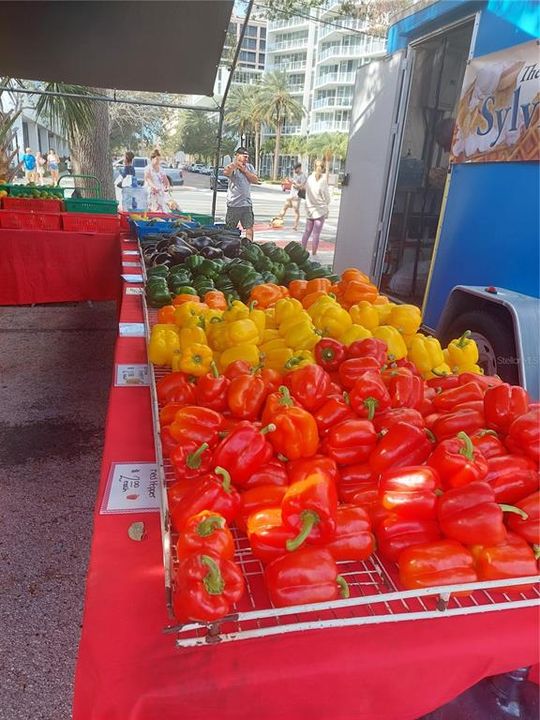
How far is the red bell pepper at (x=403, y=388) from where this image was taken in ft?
5.79

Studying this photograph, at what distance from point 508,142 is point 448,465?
4.04 m

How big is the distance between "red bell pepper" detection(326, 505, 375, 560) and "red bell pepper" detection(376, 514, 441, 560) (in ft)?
0.12

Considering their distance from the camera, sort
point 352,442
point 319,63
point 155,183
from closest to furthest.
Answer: point 352,442 → point 155,183 → point 319,63

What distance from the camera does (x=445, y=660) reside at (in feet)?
3.53

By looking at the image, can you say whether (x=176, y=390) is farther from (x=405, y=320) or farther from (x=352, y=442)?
(x=405, y=320)

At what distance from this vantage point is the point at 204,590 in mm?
1011

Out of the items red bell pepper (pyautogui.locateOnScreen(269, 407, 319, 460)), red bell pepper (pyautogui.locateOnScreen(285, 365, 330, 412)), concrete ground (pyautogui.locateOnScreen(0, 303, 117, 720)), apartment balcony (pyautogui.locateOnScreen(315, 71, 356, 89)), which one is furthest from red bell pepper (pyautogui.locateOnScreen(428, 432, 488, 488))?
apartment balcony (pyautogui.locateOnScreen(315, 71, 356, 89))

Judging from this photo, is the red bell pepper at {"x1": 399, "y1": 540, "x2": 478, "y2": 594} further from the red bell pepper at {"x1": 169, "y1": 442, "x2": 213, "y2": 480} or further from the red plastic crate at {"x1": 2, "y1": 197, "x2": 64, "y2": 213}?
the red plastic crate at {"x1": 2, "y1": 197, "x2": 64, "y2": 213}

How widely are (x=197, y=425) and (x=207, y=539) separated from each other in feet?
1.63

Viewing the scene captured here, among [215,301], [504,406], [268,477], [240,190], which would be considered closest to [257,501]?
[268,477]

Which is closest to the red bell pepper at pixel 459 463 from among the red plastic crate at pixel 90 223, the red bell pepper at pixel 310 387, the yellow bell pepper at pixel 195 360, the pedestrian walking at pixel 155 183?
the red bell pepper at pixel 310 387

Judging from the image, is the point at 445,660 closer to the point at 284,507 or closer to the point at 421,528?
the point at 421,528

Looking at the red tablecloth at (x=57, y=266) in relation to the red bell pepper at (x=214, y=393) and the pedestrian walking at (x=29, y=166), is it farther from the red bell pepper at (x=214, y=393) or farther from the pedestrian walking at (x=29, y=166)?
the pedestrian walking at (x=29, y=166)

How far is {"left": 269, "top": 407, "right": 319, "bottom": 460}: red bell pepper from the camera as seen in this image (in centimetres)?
148
